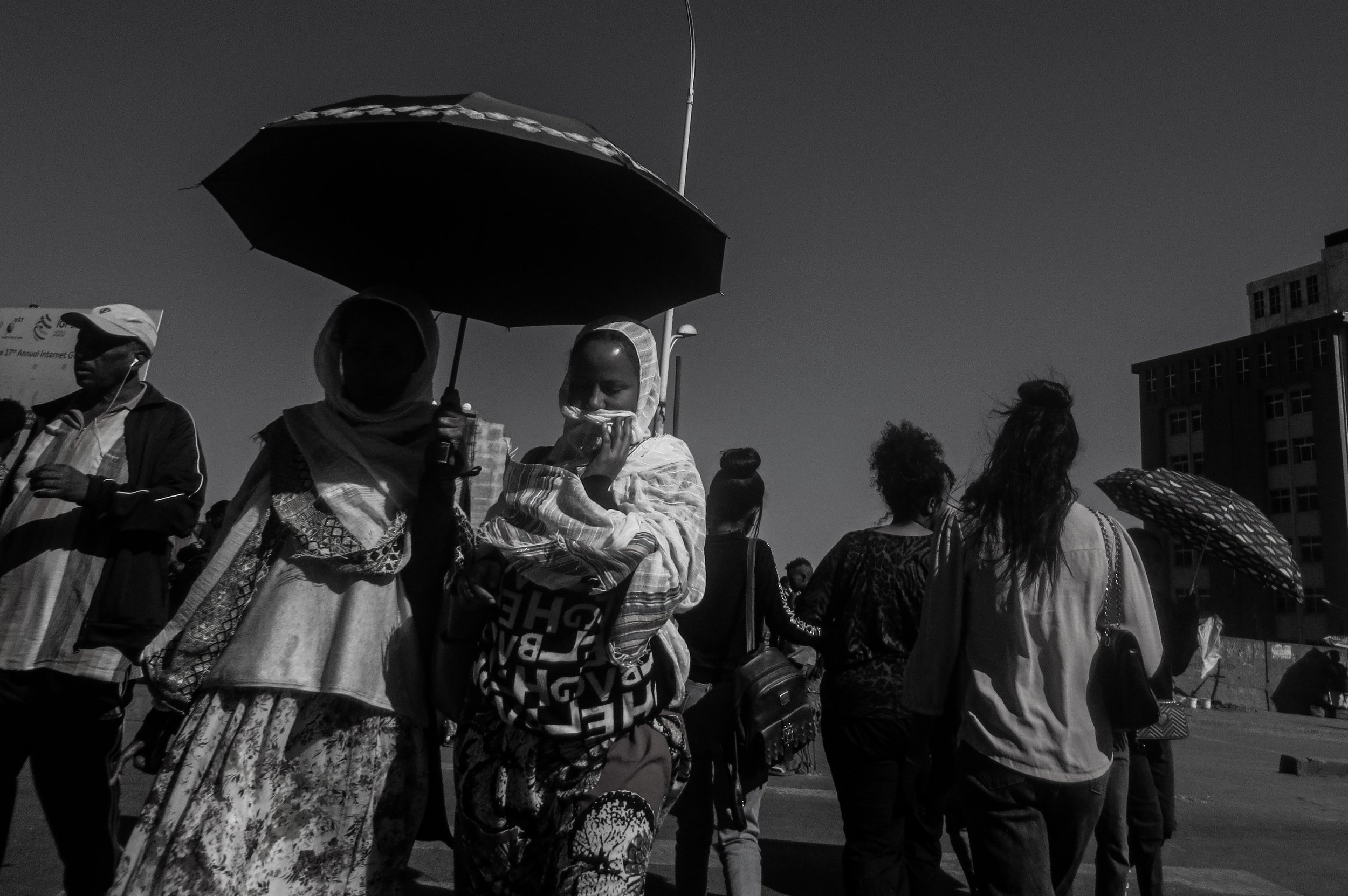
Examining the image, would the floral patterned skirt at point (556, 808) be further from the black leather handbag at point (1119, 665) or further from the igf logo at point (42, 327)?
the igf logo at point (42, 327)

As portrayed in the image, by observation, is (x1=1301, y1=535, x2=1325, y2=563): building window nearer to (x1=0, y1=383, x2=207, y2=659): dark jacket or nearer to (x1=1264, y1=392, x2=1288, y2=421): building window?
(x1=1264, y1=392, x2=1288, y2=421): building window

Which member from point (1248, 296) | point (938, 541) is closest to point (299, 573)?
point (938, 541)

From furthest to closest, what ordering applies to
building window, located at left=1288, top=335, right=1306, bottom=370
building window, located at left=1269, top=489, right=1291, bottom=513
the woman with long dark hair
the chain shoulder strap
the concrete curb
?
building window, located at left=1288, top=335, right=1306, bottom=370
building window, located at left=1269, top=489, right=1291, bottom=513
the concrete curb
the woman with long dark hair
the chain shoulder strap

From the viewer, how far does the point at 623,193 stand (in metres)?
3.07

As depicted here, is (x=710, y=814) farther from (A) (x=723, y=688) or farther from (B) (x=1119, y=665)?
(B) (x=1119, y=665)

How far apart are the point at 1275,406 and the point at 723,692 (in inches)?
2349

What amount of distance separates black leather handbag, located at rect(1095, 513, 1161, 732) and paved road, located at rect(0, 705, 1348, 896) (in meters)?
2.77

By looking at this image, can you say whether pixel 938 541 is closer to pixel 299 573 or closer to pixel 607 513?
pixel 607 513

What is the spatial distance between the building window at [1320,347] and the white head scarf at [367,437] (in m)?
59.4

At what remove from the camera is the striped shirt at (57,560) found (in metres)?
3.24

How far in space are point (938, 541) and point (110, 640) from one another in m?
2.65

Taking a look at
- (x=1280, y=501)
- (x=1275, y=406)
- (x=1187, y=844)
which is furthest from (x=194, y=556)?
(x=1275, y=406)

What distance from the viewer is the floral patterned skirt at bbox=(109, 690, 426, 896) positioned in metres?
2.42

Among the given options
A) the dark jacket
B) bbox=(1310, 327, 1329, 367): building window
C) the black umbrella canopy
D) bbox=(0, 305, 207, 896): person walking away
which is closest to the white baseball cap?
bbox=(0, 305, 207, 896): person walking away
